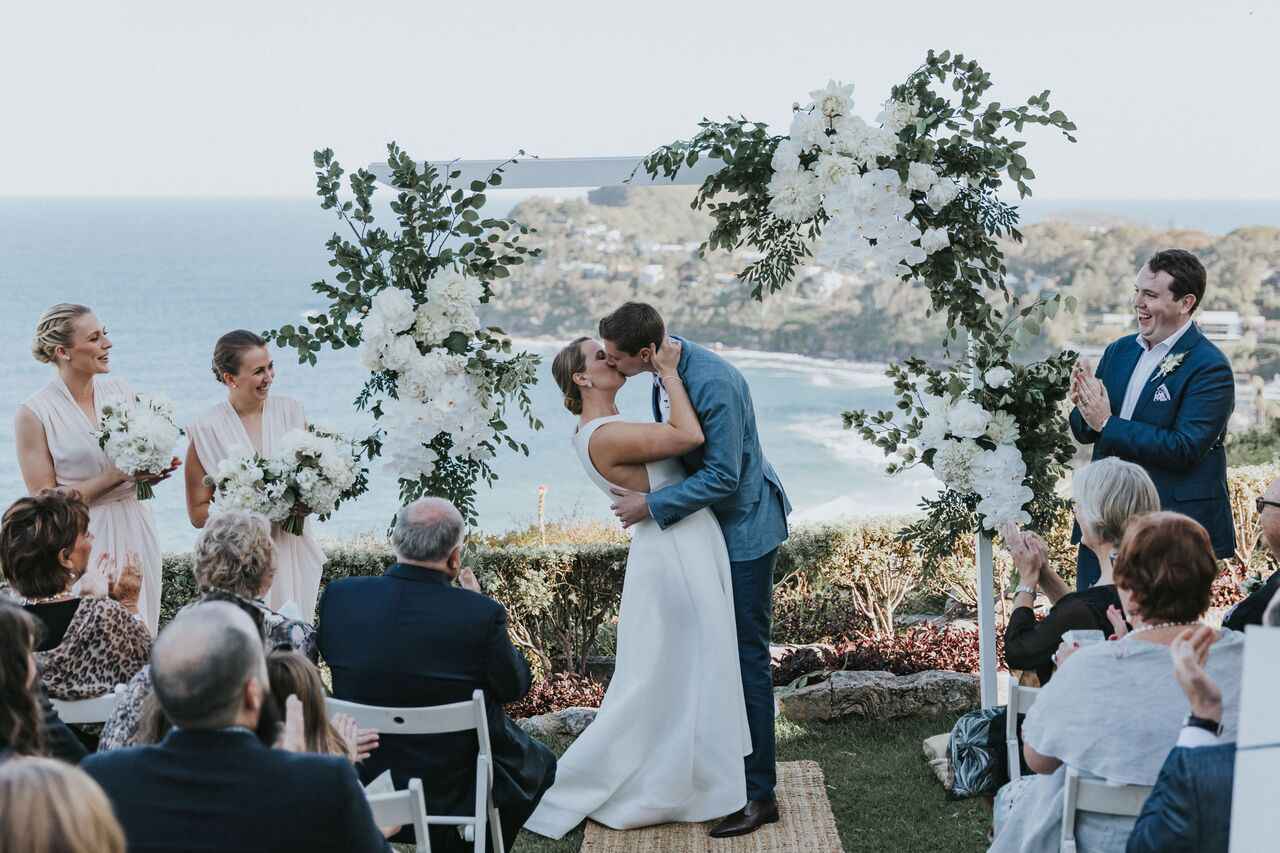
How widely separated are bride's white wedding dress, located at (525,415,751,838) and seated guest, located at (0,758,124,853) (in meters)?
3.01

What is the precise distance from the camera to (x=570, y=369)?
479 cm

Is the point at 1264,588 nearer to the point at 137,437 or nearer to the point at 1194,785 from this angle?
the point at 1194,785

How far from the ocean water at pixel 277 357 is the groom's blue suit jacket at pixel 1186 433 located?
648 inches

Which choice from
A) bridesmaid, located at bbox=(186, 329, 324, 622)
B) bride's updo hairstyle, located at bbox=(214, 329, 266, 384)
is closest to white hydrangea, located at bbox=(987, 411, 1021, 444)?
bridesmaid, located at bbox=(186, 329, 324, 622)

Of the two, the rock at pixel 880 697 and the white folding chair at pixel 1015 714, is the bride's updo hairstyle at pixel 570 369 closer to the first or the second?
the white folding chair at pixel 1015 714

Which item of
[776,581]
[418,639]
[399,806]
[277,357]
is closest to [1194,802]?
[399,806]

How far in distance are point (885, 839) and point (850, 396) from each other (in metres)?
29.8

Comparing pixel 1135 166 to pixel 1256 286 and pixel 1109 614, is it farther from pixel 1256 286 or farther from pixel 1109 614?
pixel 1109 614

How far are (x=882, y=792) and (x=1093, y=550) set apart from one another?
207 centimetres

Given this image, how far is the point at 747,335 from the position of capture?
29625 mm

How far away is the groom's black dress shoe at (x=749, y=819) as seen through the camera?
4926 mm

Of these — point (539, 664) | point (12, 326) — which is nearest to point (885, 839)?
point (539, 664)

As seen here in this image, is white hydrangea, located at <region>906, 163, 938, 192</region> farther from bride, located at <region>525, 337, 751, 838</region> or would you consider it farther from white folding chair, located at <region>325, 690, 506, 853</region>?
white folding chair, located at <region>325, 690, 506, 853</region>

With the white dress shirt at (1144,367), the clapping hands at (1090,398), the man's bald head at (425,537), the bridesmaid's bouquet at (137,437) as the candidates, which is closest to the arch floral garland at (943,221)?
the clapping hands at (1090,398)
